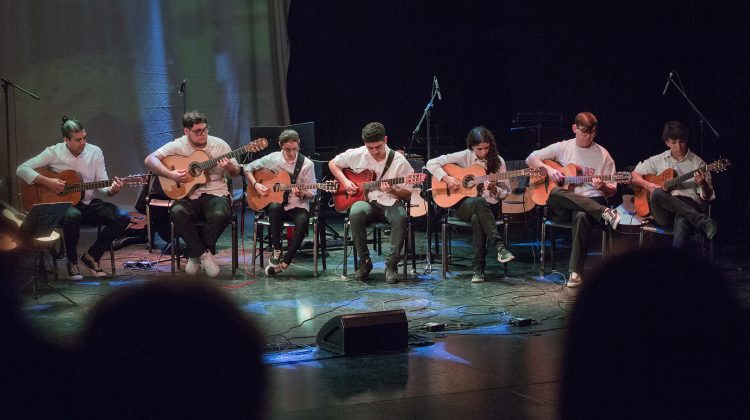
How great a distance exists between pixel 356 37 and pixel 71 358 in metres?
9.52

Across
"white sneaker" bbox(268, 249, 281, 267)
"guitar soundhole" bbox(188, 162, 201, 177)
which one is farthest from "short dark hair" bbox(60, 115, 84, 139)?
"white sneaker" bbox(268, 249, 281, 267)

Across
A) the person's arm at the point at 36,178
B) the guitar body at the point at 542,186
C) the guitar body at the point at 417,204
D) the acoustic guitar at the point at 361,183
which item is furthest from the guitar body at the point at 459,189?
the person's arm at the point at 36,178

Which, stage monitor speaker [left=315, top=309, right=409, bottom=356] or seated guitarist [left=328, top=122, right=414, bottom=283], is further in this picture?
seated guitarist [left=328, top=122, right=414, bottom=283]

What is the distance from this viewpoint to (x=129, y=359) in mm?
1480

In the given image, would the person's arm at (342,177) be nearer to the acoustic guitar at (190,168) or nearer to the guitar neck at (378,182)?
the guitar neck at (378,182)

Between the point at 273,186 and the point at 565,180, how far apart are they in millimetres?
2574

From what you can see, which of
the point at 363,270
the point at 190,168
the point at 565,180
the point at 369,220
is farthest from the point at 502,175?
the point at 190,168

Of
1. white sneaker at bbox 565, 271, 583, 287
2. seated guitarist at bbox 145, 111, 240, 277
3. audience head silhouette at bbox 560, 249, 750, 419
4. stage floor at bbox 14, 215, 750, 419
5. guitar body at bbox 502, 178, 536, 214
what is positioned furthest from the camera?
guitar body at bbox 502, 178, 536, 214

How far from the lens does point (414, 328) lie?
205 inches

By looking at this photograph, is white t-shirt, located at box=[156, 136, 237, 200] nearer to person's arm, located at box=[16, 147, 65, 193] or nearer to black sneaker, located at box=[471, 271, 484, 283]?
person's arm, located at box=[16, 147, 65, 193]

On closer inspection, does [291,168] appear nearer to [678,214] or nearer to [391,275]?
[391,275]

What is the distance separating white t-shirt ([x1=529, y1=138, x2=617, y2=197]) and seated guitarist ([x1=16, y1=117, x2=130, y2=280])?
384cm

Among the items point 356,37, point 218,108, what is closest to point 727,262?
point 356,37

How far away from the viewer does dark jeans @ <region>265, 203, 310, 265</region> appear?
7.24 m
